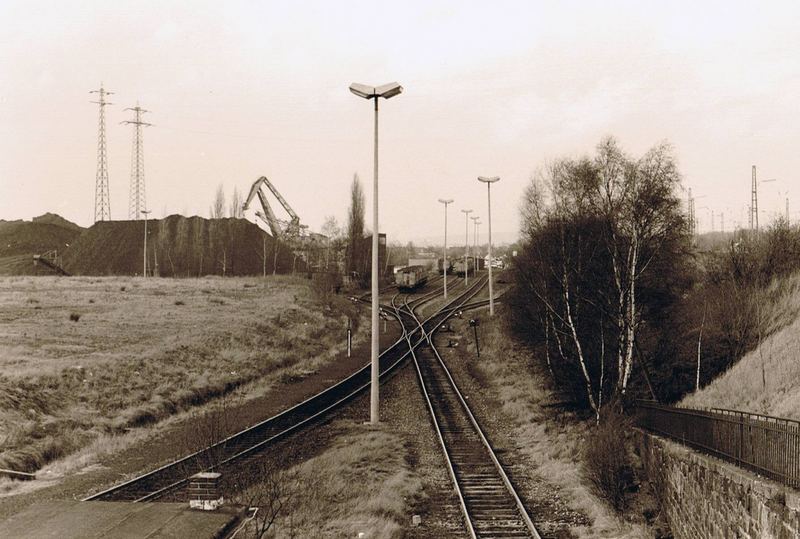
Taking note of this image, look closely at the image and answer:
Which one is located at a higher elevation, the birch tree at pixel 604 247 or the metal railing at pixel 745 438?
the birch tree at pixel 604 247

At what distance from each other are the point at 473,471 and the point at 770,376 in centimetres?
864

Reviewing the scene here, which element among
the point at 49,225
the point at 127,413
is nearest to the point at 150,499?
the point at 127,413

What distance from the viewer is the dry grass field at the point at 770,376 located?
16125mm

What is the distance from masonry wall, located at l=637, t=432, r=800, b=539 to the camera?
25.3 feet

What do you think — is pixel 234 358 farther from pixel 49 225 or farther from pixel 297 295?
pixel 49 225

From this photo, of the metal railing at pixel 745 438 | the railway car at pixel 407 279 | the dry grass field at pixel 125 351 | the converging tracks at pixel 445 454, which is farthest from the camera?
the railway car at pixel 407 279

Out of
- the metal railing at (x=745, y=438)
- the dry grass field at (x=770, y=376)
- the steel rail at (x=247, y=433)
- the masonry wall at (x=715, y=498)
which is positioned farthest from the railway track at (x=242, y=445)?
the dry grass field at (x=770, y=376)

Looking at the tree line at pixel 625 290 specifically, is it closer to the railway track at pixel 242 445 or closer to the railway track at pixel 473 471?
the railway track at pixel 473 471

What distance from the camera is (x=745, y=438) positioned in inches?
377

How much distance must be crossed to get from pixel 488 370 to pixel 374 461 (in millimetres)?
16820

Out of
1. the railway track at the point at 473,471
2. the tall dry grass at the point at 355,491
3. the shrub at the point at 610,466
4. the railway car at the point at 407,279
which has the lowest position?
the railway track at the point at 473,471

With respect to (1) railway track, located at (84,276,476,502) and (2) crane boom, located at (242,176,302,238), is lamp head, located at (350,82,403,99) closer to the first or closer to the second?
(1) railway track, located at (84,276,476,502)

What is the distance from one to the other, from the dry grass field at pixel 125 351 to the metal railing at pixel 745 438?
14.6 meters

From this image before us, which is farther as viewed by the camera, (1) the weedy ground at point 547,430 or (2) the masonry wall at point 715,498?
(1) the weedy ground at point 547,430
